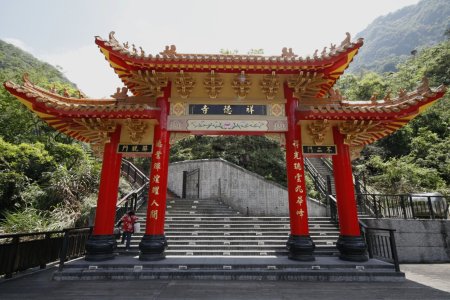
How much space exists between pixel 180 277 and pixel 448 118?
26369 mm

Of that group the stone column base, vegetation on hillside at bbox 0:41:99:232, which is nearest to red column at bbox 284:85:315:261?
the stone column base

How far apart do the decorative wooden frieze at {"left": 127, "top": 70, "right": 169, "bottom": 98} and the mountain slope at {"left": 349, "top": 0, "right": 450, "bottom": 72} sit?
117359 millimetres

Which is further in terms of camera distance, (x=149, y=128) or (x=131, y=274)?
(x=149, y=128)

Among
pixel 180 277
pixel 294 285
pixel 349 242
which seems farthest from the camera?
pixel 349 242

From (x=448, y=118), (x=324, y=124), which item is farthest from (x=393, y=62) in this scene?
(x=324, y=124)

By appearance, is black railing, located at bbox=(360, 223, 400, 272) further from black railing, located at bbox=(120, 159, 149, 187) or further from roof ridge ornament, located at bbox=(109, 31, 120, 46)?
black railing, located at bbox=(120, 159, 149, 187)

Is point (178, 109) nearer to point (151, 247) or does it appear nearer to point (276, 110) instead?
point (276, 110)

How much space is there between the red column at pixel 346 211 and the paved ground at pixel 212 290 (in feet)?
3.92

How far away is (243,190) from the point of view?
1429 centimetres

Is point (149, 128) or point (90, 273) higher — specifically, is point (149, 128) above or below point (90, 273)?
above

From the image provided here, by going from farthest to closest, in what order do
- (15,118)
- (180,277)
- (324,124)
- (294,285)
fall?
(15,118) < (324,124) < (180,277) < (294,285)

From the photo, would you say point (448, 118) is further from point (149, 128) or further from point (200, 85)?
point (149, 128)

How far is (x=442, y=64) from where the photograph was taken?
31219 millimetres

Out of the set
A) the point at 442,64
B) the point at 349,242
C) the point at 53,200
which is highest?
the point at 442,64
